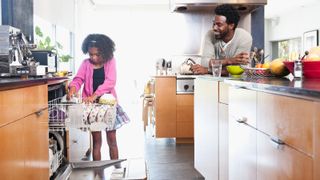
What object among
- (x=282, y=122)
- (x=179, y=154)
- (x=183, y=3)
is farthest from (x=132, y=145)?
(x=282, y=122)

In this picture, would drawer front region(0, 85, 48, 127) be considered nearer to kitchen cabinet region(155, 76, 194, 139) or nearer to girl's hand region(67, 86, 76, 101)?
girl's hand region(67, 86, 76, 101)

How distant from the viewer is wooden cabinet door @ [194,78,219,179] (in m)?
2.27

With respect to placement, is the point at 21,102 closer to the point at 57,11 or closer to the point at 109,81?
the point at 109,81

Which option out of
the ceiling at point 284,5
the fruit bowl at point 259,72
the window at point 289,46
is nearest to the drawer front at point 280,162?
the fruit bowl at point 259,72

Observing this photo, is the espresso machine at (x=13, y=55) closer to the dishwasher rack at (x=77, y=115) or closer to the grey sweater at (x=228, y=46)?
the dishwasher rack at (x=77, y=115)

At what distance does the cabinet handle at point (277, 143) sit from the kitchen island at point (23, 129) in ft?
3.08

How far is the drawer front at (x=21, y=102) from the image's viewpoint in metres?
1.26

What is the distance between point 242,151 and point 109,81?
1.64 meters

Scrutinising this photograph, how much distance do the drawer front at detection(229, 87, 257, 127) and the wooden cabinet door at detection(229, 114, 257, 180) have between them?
0.10ft

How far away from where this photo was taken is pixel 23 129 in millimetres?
1523

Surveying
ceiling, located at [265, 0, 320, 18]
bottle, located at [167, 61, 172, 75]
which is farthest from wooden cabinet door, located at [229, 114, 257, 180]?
ceiling, located at [265, 0, 320, 18]

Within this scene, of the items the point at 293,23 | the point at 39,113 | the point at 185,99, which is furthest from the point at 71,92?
the point at 293,23

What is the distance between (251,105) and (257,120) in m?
0.09

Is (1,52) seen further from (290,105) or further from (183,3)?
(183,3)
